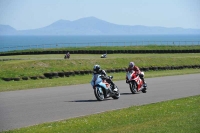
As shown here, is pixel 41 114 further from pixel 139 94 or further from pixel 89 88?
pixel 89 88

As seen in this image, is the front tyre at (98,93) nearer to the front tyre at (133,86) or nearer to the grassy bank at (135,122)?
the front tyre at (133,86)

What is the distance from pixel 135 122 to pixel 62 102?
20.1 feet

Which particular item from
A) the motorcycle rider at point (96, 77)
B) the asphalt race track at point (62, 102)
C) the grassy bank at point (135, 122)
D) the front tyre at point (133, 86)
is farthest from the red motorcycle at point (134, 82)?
the grassy bank at point (135, 122)

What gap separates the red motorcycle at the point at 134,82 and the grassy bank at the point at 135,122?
6.58 m

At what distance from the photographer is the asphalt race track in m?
13.6

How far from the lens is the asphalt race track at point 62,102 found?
13641mm

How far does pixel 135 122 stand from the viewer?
11789 mm

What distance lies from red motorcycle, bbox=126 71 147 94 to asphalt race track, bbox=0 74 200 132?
277 mm

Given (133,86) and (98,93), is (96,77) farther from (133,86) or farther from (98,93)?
(133,86)

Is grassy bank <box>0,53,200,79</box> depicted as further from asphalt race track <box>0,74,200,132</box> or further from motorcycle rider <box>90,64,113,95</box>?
motorcycle rider <box>90,64,113,95</box>

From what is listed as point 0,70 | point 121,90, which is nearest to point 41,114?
point 121,90

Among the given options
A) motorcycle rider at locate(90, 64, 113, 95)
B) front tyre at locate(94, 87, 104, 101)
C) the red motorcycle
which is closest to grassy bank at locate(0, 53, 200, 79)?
the red motorcycle

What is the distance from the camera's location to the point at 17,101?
17.6 metres

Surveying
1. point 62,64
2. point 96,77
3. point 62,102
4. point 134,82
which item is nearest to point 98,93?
point 96,77
